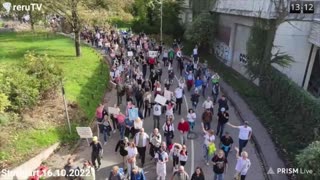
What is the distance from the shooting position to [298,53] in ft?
71.4

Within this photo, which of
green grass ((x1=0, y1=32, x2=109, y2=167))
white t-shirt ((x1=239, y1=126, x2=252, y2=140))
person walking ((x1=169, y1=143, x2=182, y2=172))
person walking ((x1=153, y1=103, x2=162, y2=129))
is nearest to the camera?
person walking ((x1=169, y1=143, x2=182, y2=172))

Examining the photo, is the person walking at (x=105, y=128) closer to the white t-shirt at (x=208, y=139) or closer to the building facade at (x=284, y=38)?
the white t-shirt at (x=208, y=139)

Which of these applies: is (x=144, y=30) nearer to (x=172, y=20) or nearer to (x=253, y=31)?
(x=172, y=20)

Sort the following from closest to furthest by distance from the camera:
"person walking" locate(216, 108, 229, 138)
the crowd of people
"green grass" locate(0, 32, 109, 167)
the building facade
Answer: the crowd of people
"green grass" locate(0, 32, 109, 167)
"person walking" locate(216, 108, 229, 138)
the building facade

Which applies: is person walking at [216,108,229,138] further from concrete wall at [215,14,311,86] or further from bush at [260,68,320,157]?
concrete wall at [215,14,311,86]

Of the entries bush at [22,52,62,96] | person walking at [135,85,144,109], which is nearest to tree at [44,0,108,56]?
bush at [22,52,62,96]

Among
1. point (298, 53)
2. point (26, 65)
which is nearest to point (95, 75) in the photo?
point (26, 65)

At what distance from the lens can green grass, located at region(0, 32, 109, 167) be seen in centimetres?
1505

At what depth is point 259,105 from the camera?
68.9 ft

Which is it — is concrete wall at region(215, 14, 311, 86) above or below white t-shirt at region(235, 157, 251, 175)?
above

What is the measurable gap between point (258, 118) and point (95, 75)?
11.2m

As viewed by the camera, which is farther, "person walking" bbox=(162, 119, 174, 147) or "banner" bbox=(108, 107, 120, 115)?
"banner" bbox=(108, 107, 120, 115)

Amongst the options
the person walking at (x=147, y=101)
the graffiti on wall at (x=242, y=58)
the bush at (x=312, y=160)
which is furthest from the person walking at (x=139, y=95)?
the graffiti on wall at (x=242, y=58)

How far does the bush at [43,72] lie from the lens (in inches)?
732
